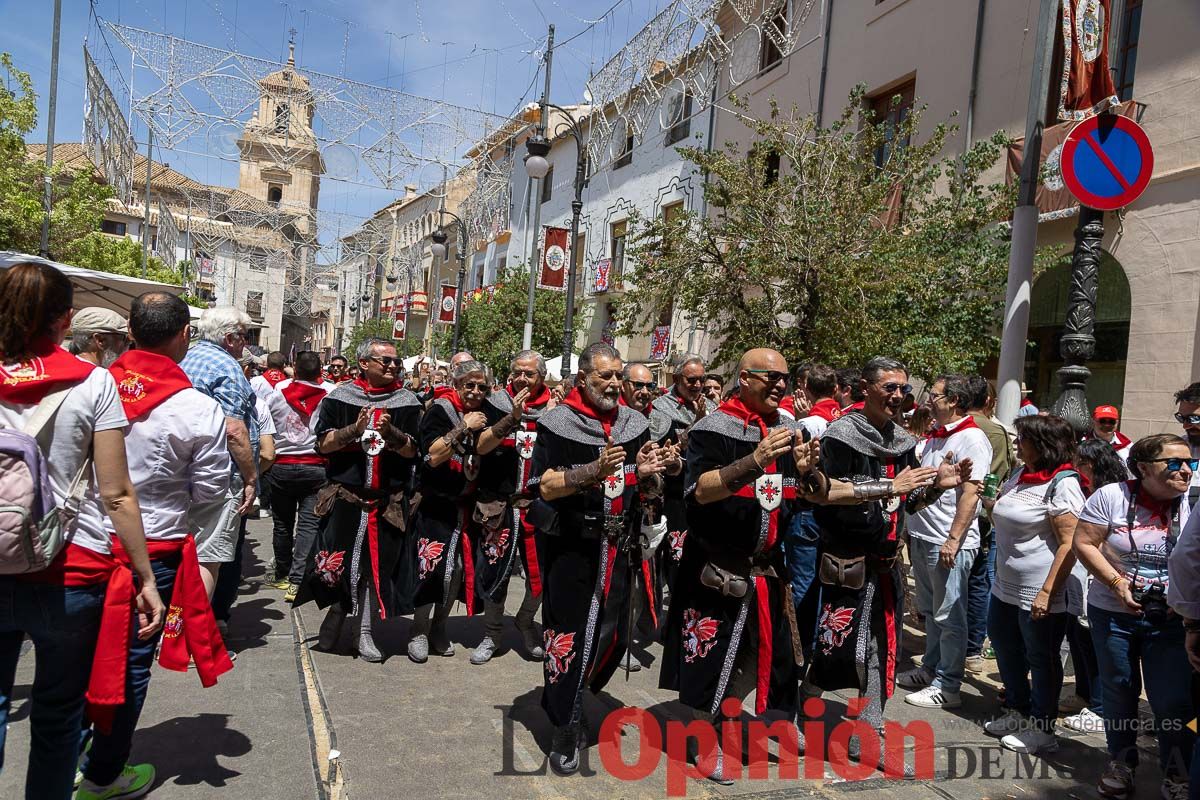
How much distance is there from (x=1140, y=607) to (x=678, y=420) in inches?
123

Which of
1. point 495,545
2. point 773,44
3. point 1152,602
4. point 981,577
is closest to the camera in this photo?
point 1152,602

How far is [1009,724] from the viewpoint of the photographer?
15.5 ft

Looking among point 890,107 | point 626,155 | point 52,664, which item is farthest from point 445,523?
point 626,155

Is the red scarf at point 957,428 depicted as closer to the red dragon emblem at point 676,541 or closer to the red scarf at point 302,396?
the red dragon emblem at point 676,541

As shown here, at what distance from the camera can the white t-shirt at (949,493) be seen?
17.1ft

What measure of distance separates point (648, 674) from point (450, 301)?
71.3 feet

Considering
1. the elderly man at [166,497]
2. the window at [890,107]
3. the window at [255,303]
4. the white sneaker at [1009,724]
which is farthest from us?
the window at [255,303]

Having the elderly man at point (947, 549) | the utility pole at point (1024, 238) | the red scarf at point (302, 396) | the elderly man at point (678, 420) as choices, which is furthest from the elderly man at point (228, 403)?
the utility pole at point (1024, 238)

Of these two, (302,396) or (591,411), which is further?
(302,396)

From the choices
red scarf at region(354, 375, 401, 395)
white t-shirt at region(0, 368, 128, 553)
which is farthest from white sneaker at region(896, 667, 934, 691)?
white t-shirt at region(0, 368, 128, 553)

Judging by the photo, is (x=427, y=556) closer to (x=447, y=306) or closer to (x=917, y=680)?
(x=917, y=680)

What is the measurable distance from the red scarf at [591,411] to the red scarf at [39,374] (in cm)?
217

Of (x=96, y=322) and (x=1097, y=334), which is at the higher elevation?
(x=1097, y=334)

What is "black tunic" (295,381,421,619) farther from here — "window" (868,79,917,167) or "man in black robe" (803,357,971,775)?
"window" (868,79,917,167)
